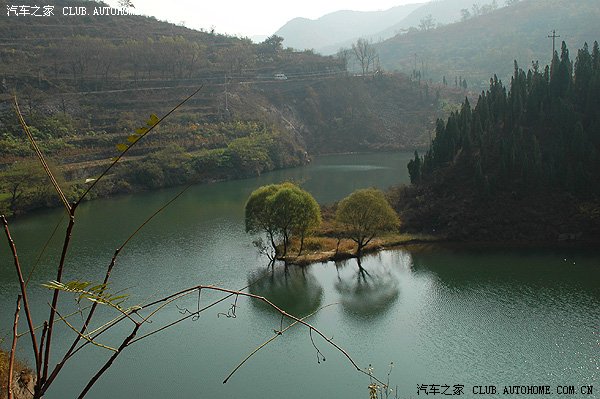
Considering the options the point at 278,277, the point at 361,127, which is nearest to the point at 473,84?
the point at 361,127

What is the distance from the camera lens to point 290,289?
1927 centimetres

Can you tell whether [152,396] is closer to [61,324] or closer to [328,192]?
[61,324]

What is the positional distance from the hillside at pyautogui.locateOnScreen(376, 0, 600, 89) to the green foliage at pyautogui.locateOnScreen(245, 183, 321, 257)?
6314cm

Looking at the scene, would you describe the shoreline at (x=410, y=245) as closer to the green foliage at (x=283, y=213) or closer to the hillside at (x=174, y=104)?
the green foliage at (x=283, y=213)

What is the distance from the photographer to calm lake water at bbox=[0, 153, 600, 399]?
1302cm

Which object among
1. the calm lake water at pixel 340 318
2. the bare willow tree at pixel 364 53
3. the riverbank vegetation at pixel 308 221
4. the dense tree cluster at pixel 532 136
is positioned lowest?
the calm lake water at pixel 340 318

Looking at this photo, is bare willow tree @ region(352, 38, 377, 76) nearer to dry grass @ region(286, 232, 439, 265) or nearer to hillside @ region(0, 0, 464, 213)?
hillside @ region(0, 0, 464, 213)

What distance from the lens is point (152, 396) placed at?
42.0 ft

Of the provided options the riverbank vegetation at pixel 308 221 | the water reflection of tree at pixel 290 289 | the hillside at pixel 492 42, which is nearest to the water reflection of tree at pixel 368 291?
the water reflection of tree at pixel 290 289

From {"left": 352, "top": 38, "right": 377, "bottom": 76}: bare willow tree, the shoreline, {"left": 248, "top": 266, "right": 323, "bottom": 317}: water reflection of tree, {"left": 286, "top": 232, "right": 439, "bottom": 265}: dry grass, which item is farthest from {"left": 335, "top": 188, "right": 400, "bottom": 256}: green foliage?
{"left": 352, "top": 38, "right": 377, "bottom": 76}: bare willow tree

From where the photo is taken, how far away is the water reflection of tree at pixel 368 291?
17578 millimetres

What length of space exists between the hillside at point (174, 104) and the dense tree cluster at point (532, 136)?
66.0 ft

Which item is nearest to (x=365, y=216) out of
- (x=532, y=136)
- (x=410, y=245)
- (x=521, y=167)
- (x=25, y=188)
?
(x=410, y=245)

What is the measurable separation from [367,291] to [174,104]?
35688 millimetres
